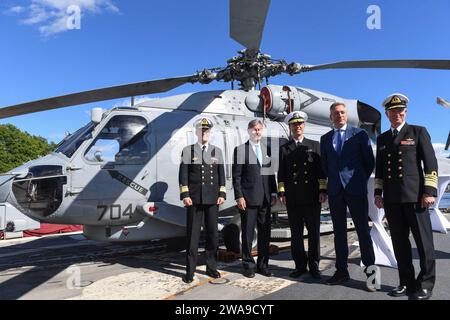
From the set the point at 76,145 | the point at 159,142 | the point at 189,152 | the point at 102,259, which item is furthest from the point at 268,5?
the point at 102,259

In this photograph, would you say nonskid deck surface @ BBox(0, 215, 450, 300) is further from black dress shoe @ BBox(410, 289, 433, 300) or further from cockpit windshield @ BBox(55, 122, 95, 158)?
cockpit windshield @ BBox(55, 122, 95, 158)

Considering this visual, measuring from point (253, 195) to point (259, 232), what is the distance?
50 cm

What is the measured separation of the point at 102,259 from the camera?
6461 millimetres

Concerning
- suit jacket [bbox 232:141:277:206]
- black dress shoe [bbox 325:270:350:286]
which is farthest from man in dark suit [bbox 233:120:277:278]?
black dress shoe [bbox 325:270:350:286]

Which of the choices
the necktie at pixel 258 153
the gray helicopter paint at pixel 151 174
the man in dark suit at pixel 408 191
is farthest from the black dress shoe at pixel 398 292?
the gray helicopter paint at pixel 151 174

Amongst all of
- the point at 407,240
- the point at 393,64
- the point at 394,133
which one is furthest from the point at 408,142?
the point at 393,64

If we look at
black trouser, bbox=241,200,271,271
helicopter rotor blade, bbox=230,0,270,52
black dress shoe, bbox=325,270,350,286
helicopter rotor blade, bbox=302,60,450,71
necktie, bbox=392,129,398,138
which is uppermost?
helicopter rotor blade, bbox=230,0,270,52

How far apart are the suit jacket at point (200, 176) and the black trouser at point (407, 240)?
2041 mm

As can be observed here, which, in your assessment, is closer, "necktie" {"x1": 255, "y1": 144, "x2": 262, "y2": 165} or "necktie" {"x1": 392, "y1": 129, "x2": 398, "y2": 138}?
"necktie" {"x1": 392, "y1": 129, "x2": 398, "y2": 138}

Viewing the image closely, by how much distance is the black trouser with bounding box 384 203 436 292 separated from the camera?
12.8 feet

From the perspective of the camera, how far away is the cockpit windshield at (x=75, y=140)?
5.96m

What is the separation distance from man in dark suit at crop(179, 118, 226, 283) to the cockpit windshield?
76.6 inches

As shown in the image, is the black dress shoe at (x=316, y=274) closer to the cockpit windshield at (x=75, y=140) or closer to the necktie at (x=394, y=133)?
the necktie at (x=394, y=133)
